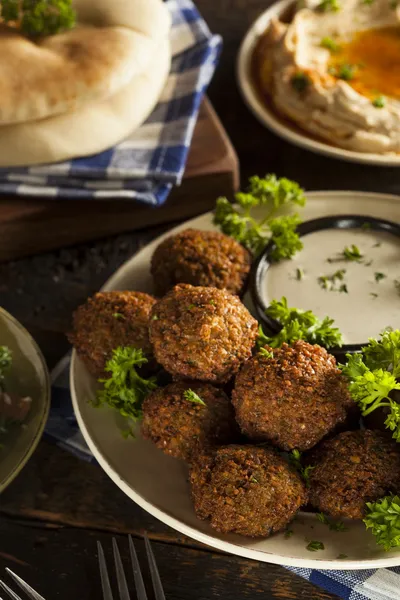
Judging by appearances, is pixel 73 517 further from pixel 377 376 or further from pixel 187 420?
pixel 377 376

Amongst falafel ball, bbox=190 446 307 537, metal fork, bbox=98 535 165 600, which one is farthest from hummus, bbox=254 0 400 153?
metal fork, bbox=98 535 165 600

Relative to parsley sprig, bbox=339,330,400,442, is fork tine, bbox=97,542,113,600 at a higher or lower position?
lower

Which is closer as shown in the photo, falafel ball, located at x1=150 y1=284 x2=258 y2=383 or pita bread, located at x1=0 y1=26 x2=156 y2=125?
falafel ball, located at x1=150 y1=284 x2=258 y2=383

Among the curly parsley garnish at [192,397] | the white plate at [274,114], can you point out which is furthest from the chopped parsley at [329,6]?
the curly parsley garnish at [192,397]

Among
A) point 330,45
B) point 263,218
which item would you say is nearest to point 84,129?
point 263,218

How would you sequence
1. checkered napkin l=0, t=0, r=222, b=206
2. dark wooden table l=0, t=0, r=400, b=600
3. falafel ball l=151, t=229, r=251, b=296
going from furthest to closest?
1. checkered napkin l=0, t=0, r=222, b=206
2. falafel ball l=151, t=229, r=251, b=296
3. dark wooden table l=0, t=0, r=400, b=600

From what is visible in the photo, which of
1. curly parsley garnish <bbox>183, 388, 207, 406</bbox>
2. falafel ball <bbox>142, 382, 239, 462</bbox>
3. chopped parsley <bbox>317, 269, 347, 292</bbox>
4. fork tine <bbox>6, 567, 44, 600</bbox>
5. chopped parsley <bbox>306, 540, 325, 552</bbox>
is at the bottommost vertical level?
fork tine <bbox>6, 567, 44, 600</bbox>

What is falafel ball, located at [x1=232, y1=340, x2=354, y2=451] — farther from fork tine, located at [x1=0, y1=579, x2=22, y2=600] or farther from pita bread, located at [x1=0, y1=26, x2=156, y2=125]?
pita bread, located at [x1=0, y1=26, x2=156, y2=125]
